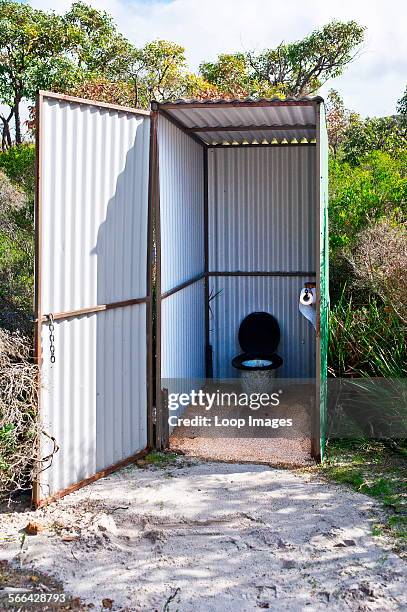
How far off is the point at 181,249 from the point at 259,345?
1.85 metres

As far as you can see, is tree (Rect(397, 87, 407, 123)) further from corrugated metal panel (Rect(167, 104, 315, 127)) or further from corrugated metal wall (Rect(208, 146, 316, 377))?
corrugated metal panel (Rect(167, 104, 315, 127))

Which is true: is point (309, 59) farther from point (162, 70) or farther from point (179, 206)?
point (179, 206)

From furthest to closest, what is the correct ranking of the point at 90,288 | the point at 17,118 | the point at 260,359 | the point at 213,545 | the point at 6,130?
1. the point at 6,130
2. the point at 17,118
3. the point at 260,359
4. the point at 90,288
5. the point at 213,545

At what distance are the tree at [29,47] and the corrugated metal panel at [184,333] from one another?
1193cm

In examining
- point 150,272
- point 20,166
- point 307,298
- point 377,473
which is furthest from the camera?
point 20,166

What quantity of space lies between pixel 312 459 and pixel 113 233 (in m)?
2.43

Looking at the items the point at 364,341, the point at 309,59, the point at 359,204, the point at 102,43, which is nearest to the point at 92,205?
the point at 364,341

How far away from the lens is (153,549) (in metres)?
4.75

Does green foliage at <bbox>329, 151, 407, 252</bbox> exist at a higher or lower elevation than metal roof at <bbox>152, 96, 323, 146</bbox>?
lower

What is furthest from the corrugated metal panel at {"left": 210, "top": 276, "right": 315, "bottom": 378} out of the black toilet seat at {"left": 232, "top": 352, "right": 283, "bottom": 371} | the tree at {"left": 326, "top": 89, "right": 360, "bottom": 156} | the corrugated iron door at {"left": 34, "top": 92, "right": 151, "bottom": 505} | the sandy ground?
the tree at {"left": 326, "top": 89, "right": 360, "bottom": 156}

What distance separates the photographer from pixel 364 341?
7.13 meters

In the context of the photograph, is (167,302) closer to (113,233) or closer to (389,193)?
(113,233)

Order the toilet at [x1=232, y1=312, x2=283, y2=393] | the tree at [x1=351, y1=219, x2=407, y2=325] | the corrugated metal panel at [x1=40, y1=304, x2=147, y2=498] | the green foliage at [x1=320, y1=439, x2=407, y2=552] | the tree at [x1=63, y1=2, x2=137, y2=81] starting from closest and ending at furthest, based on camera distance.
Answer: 1. the green foliage at [x1=320, y1=439, x2=407, y2=552]
2. the corrugated metal panel at [x1=40, y1=304, x2=147, y2=498]
3. the tree at [x1=351, y1=219, x2=407, y2=325]
4. the toilet at [x1=232, y1=312, x2=283, y2=393]
5. the tree at [x1=63, y1=2, x2=137, y2=81]

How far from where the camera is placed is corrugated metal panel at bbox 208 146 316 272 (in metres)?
8.86
